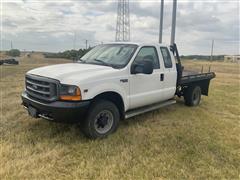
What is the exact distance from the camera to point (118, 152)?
4.18 metres

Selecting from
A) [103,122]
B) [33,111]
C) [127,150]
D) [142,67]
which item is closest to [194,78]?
[142,67]

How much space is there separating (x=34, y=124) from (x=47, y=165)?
1.97 metres

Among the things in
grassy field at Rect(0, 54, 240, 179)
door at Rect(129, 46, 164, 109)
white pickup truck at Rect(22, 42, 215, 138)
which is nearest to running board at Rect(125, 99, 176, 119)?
white pickup truck at Rect(22, 42, 215, 138)

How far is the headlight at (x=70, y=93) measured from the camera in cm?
410

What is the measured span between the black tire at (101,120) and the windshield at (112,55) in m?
0.88

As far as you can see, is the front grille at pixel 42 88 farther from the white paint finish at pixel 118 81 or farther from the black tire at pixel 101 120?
the black tire at pixel 101 120

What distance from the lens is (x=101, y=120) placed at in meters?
4.71

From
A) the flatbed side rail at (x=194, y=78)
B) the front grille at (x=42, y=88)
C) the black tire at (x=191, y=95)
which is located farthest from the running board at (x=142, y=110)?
the front grille at (x=42, y=88)

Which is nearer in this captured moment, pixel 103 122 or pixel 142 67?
pixel 103 122

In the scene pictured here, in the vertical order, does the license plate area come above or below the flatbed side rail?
below

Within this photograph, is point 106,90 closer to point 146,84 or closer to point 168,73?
point 146,84

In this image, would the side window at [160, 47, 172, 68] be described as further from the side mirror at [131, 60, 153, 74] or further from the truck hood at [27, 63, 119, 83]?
the truck hood at [27, 63, 119, 83]

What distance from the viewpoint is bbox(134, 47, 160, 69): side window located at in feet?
17.5

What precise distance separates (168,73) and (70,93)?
2856 mm
